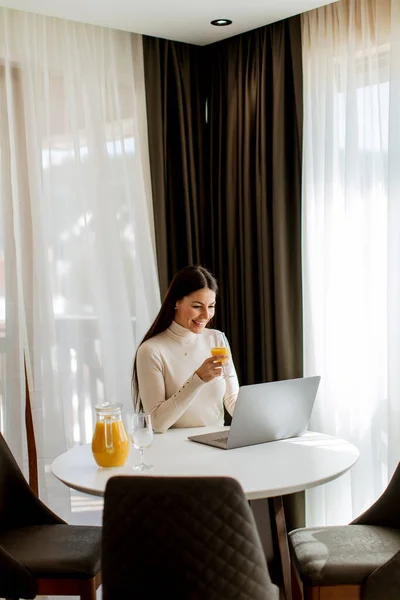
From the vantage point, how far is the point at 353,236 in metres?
3.44

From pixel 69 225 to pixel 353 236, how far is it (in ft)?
4.26

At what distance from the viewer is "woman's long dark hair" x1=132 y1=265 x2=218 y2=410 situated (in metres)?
3.21

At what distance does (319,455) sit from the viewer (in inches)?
104

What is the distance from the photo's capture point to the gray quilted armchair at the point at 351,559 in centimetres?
→ 226

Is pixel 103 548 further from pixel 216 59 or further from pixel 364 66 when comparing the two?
pixel 216 59

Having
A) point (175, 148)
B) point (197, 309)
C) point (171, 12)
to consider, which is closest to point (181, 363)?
point (197, 309)

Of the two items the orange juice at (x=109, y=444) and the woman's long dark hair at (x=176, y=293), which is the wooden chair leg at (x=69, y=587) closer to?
Answer: the orange juice at (x=109, y=444)

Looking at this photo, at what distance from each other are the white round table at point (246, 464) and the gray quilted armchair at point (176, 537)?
41cm

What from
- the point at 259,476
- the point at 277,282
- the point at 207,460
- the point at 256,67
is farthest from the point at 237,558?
the point at 256,67

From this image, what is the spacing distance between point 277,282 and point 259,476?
149 cm

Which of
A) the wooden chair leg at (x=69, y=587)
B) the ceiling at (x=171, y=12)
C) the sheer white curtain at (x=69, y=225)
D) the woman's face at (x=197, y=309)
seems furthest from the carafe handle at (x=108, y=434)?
the ceiling at (x=171, y=12)

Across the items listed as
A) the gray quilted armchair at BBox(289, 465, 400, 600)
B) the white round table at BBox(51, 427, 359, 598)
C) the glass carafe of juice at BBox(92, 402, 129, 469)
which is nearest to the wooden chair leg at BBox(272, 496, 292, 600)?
the white round table at BBox(51, 427, 359, 598)

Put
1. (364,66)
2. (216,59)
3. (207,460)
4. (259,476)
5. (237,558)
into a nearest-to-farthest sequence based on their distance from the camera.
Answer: (237,558) < (259,476) < (207,460) < (364,66) < (216,59)

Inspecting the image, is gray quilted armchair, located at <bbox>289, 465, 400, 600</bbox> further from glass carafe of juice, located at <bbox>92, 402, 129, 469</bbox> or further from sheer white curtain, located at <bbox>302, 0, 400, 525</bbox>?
sheer white curtain, located at <bbox>302, 0, 400, 525</bbox>
